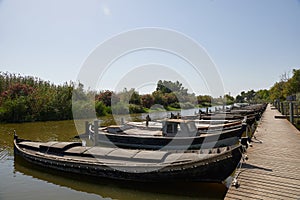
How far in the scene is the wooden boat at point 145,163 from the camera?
285 inches

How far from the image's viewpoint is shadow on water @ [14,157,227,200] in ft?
24.5

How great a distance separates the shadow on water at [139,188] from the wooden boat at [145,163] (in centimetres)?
38

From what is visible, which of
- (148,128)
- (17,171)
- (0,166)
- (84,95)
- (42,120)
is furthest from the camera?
(84,95)

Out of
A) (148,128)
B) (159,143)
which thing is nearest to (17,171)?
(159,143)

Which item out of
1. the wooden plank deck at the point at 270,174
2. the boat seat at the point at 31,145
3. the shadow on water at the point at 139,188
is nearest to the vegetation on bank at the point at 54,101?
the boat seat at the point at 31,145

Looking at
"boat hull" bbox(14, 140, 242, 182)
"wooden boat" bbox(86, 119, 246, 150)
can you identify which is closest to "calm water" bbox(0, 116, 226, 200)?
"boat hull" bbox(14, 140, 242, 182)

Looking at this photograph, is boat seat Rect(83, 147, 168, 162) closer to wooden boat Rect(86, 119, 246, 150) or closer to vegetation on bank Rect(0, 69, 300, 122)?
wooden boat Rect(86, 119, 246, 150)

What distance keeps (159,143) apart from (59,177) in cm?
539

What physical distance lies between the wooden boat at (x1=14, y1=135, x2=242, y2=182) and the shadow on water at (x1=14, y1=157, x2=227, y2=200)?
38 centimetres

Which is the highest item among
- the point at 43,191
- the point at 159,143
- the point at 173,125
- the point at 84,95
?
the point at 84,95

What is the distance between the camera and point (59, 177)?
9.50 meters

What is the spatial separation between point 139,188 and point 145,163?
1.01m

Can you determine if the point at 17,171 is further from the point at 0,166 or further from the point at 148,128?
the point at 148,128

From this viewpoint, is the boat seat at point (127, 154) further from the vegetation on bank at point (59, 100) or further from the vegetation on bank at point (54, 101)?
the vegetation on bank at point (54, 101)
